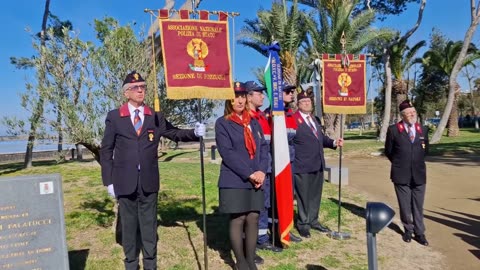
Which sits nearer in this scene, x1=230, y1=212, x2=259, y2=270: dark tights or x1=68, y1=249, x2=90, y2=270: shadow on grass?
x1=230, y1=212, x2=259, y2=270: dark tights

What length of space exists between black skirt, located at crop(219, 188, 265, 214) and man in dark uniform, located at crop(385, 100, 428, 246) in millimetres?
2540

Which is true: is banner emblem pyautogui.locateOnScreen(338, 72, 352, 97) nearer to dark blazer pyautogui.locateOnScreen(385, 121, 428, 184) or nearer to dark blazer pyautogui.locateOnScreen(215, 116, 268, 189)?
dark blazer pyautogui.locateOnScreen(385, 121, 428, 184)

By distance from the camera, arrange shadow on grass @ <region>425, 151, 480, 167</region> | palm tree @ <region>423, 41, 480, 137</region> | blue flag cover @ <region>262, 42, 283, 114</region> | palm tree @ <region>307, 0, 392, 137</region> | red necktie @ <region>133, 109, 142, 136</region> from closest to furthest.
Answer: red necktie @ <region>133, 109, 142, 136</region>, blue flag cover @ <region>262, 42, 283, 114</region>, shadow on grass @ <region>425, 151, 480, 167</region>, palm tree @ <region>307, 0, 392, 137</region>, palm tree @ <region>423, 41, 480, 137</region>

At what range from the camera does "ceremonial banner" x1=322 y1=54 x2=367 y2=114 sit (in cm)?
634

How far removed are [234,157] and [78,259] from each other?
2335mm

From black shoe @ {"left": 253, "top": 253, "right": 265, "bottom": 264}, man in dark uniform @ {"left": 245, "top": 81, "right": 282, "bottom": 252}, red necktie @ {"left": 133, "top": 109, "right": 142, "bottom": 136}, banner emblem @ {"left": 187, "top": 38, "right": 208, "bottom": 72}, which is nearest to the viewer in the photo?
red necktie @ {"left": 133, "top": 109, "right": 142, "bottom": 136}

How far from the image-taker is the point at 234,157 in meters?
4.04

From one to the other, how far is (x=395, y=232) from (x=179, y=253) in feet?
10.6

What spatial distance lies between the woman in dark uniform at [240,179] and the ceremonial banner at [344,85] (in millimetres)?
2526

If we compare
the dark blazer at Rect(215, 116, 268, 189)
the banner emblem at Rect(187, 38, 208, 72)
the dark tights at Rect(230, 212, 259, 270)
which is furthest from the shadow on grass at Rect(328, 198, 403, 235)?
the banner emblem at Rect(187, 38, 208, 72)

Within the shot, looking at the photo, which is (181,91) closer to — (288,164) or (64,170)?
(288,164)

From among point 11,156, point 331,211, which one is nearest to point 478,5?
point 331,211

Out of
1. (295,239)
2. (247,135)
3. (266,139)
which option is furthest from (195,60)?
(295,239)

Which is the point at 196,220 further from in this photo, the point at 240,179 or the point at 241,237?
the point at 240,179
